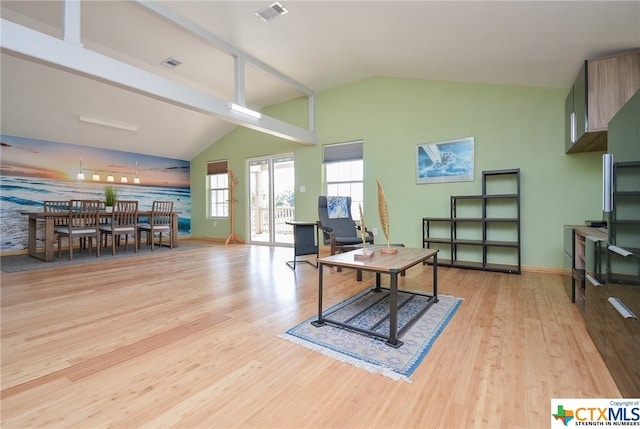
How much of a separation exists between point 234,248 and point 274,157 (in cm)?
227

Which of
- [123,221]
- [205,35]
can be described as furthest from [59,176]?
[205,35]

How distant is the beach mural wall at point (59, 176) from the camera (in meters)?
5.59

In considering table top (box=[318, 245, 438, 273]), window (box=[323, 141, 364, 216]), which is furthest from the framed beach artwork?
table top (box=[318, 245, 438, 273])

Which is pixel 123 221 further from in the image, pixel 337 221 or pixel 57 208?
pixel 337 221

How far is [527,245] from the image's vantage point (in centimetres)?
393

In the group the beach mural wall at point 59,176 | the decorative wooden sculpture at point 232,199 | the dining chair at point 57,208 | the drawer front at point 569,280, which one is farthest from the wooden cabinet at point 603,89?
the beach mural wall at point 59,176

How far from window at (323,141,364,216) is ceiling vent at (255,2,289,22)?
102 inches

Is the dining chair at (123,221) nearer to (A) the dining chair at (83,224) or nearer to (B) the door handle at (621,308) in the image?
(A) the dining chair at (83,224)

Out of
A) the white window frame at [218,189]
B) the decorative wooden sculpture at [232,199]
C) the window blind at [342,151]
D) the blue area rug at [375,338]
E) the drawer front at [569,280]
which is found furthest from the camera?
the white window frame at [218,189]

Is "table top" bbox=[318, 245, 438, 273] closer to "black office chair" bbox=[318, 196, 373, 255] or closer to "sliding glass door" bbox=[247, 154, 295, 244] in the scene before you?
"black office chair" bbox=[318, 196, 373, 255]

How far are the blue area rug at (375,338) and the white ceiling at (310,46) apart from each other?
2558 millimetres

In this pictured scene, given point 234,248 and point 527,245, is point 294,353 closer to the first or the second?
point 527,245

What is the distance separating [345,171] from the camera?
5648 millimetres

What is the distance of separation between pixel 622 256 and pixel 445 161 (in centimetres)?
331
